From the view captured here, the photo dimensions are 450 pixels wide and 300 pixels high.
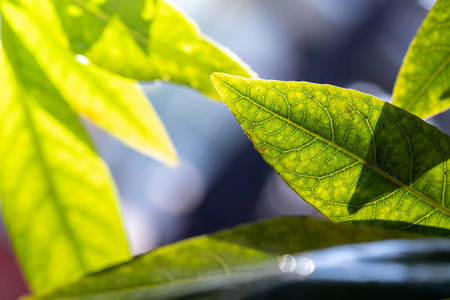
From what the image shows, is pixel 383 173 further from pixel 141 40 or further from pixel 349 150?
pixel 141 40

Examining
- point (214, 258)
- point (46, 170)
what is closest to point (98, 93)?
point (46, 170)

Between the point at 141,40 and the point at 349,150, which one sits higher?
the point at 141,40

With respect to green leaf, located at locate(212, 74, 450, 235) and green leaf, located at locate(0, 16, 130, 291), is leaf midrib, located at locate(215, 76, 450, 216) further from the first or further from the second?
green leaf, located at locate(0, 16, 130, 291)

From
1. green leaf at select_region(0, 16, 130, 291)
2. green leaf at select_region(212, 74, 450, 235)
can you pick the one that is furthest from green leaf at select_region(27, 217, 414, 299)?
green leaf at select_region(0, 16, 130, 291)

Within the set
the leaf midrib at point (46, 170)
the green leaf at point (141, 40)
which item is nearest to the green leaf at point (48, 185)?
the leaf midrib at point (46, 170)

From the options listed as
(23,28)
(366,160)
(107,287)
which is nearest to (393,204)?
(366,160)

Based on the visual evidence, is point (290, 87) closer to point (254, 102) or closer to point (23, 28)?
point (254, 102)
